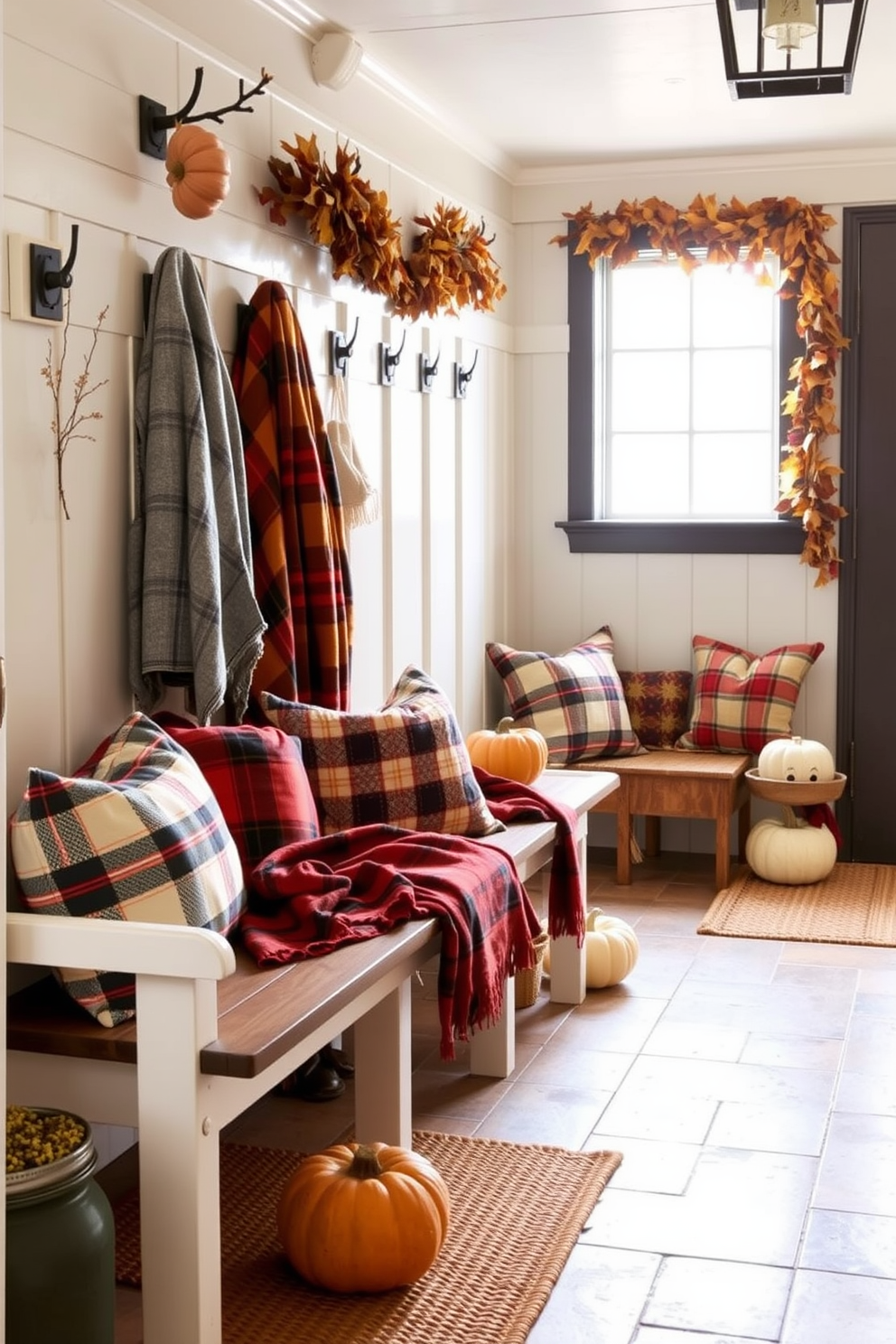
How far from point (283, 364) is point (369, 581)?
0.94 meters

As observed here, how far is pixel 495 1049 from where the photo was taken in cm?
351

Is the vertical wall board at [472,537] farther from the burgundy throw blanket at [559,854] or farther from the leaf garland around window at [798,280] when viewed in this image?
the burgundy throw blanket at [559,854]

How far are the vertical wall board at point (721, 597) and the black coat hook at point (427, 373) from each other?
1451 millimetres

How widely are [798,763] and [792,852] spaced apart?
296 millimetres

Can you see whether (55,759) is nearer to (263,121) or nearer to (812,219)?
(263,121)

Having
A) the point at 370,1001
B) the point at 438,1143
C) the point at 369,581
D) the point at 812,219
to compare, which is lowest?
the point at 438,1143

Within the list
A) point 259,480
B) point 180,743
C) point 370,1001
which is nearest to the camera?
point 370,1001

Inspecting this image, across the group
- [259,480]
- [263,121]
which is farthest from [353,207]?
[259,480]

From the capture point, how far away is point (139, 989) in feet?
7.03

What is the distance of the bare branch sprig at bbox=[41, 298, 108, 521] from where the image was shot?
2.73 meters

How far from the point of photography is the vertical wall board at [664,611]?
5688 millimetres

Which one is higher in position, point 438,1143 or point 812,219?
point 812,219

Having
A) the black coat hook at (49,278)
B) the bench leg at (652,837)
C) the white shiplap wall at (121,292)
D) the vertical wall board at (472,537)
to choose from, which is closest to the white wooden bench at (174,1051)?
the white shiplap wall at (121,292)

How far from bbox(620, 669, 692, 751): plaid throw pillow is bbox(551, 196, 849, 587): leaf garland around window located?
0.62 m
